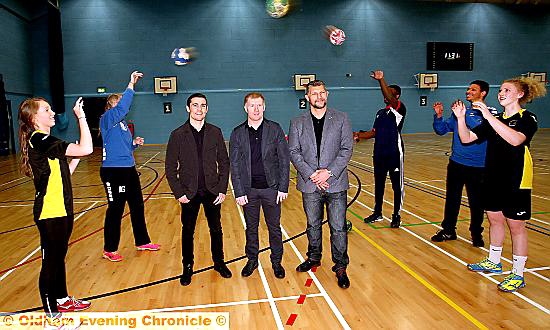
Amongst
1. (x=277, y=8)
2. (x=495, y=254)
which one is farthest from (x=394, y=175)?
(x=277, y=8)

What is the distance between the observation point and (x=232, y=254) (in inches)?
191

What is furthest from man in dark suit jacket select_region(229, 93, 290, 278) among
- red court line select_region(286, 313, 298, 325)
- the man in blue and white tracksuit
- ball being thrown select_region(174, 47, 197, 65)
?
ball being thrown select_region(174, 47, 197, 65)

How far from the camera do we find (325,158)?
376 centimetres

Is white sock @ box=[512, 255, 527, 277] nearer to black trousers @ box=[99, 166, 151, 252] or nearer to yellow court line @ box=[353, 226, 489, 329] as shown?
yellow court line @ box=[353, 226, 489, 329]

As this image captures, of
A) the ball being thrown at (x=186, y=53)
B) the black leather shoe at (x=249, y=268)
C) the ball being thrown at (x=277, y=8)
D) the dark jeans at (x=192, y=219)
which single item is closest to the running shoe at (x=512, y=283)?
the black leather shoe at (x=249, y=268)

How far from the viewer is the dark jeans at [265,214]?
156 inches

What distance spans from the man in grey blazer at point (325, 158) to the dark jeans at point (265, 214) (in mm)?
314

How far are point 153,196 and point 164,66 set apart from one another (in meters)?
12.8

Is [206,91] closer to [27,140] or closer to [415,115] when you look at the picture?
[415,115]

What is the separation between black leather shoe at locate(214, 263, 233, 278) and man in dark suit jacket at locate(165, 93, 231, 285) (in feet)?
0.94

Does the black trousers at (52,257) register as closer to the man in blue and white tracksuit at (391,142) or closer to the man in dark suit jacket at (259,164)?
the man in dark suit jacket at (259,164)

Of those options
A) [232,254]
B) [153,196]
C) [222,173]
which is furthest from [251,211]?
[153,196]

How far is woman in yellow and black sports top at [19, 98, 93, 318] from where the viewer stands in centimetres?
295

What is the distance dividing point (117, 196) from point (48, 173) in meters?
1.59
